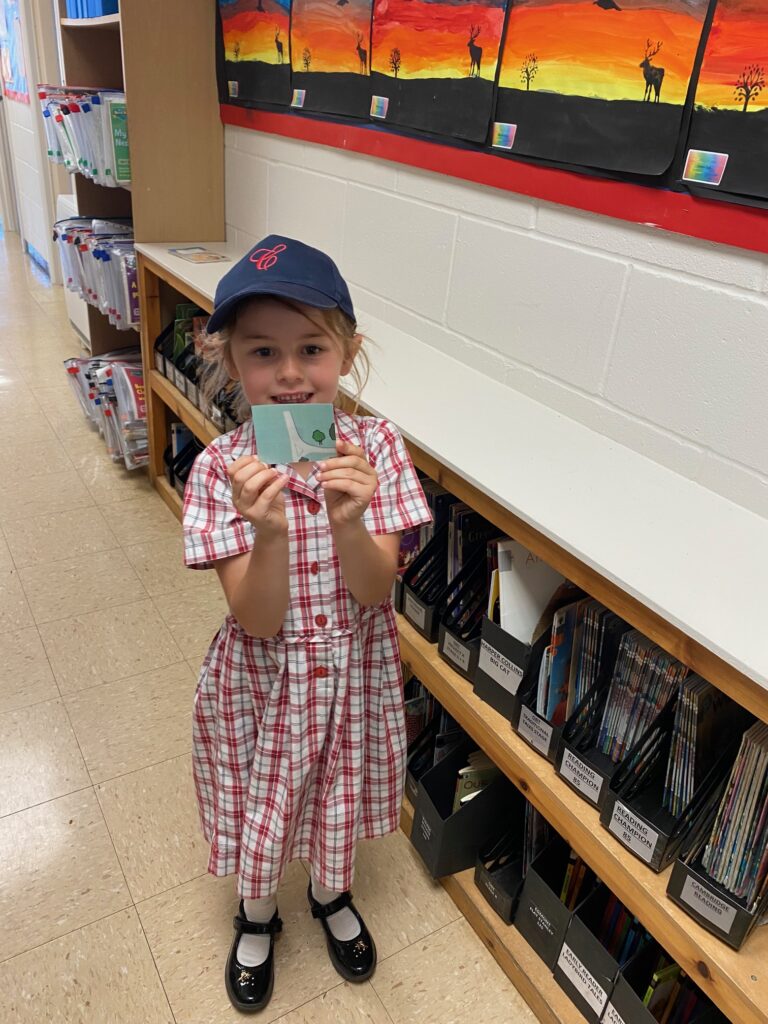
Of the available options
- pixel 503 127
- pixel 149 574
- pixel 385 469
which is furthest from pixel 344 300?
pixel 149 574

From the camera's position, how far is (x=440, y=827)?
4.61ft

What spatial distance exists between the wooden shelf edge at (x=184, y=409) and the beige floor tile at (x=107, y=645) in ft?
1.85

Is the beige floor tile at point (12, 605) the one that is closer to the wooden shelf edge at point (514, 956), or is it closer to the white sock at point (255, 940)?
the white sock at point (255, 940)

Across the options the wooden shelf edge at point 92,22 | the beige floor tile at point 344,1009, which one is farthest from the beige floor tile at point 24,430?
the beige floor tile at point 344,1009

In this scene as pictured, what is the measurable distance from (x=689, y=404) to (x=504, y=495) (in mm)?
388

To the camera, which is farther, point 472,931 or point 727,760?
point 472,931

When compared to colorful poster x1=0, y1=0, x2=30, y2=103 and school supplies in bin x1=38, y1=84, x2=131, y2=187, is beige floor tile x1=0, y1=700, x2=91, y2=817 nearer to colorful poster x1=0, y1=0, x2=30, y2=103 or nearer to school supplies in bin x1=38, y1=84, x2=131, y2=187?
school supplies in bin x1=38, y1=84, x2=131, y2=187

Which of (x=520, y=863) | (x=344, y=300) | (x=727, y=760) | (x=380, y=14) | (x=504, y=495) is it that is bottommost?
(x=520, y=863)

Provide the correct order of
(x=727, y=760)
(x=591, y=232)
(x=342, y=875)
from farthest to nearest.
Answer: (x=591, y=232)
(x=342, y=875)
(x=727, y=760)

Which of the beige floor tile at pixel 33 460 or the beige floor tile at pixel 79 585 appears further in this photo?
the beige floor tile at pixel 33 460

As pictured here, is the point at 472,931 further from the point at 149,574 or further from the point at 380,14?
the point at 380,14

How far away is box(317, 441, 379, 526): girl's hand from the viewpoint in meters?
0.89

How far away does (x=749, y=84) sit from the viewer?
1.06 meters

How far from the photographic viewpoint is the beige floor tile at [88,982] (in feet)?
4.08
